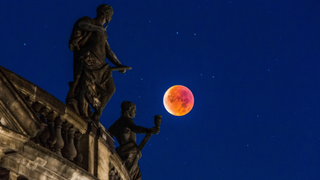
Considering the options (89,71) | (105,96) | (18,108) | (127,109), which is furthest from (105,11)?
(18,108)

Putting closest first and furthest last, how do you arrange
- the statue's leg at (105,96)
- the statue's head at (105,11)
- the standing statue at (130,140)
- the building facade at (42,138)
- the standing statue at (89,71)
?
the building facade at (42,138) < the standing statue at (89,71) < the statue's leg at (105,96) < the statue's head at (105,11) < the standing statue at (130,140)

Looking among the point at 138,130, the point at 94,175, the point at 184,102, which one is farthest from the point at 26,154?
the point at 184,102

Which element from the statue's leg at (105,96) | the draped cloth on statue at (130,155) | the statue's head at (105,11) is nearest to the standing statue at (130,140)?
the draped cloth on statue at (130,155)

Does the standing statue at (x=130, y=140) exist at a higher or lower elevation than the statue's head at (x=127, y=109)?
lower

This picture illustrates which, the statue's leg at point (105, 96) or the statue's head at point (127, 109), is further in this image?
the statue's head at point (127, 109)

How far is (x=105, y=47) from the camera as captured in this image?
15.2 meters

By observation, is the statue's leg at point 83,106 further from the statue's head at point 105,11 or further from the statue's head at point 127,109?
the statue's head at point 105,11

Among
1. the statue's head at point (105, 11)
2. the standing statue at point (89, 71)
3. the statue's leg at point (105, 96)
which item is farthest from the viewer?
the statue's head at point (105, 11)

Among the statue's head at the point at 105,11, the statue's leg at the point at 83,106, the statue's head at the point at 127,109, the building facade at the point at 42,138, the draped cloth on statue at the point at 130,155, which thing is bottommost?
the building facade at the point at 42,138

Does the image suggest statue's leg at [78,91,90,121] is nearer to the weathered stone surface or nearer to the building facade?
the building facade

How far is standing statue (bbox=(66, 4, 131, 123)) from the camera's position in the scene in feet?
44.0

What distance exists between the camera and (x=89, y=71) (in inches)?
542

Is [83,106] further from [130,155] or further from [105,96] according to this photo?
[130,155]

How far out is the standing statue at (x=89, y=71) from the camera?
1342cm
